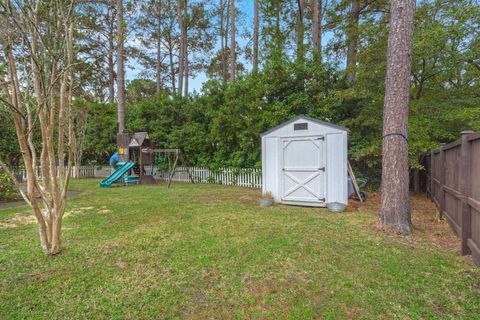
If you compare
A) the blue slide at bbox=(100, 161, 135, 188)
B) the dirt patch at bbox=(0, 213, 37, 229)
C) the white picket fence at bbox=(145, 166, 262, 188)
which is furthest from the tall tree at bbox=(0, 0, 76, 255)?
the blue slide at bbox=(100, 161, 135, 188)

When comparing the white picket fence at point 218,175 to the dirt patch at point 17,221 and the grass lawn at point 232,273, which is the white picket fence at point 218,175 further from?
the grass lawn at point 232,273

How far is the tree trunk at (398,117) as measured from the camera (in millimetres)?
3959

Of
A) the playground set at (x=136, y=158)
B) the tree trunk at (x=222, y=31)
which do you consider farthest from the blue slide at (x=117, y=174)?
the tree trunk at (x=222, y=31)

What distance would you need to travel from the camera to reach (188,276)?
257cm

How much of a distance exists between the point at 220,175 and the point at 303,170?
5.08m

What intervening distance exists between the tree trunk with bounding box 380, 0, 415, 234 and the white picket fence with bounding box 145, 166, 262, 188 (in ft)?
17.9

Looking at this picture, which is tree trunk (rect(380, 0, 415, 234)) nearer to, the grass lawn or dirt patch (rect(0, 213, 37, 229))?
the grass lawn

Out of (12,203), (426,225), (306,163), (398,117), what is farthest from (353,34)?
(12,203)

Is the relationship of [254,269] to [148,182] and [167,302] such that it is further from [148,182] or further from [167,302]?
[148,182]

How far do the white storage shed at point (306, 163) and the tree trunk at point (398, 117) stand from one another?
4.92 feet

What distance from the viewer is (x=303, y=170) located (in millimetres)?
5961

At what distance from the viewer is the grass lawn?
6.74ft

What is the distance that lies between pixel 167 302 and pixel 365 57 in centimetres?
820

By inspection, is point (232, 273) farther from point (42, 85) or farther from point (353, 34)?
point (353, 34)
